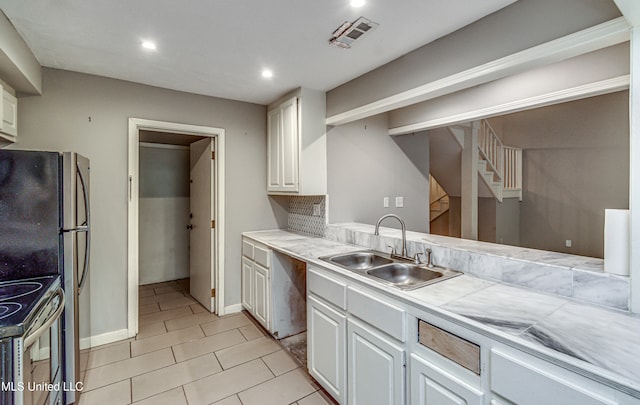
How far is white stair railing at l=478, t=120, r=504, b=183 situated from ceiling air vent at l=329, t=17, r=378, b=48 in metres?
3.86

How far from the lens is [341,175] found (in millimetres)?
3303

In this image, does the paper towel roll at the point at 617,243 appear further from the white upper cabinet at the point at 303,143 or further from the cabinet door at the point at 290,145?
the cabinet door at the point at 290,145

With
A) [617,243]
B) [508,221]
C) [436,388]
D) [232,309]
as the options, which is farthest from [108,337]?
[508,221]

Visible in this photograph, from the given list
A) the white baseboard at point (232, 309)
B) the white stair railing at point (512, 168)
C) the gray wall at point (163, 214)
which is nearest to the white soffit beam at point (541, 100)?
the white baseboard at point (232, 309)

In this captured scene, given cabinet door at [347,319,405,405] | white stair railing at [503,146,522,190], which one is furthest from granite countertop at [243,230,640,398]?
white stair railing at [503,146,522,190]

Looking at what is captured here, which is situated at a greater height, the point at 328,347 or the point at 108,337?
the point at 328,347

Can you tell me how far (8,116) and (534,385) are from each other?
136 inches

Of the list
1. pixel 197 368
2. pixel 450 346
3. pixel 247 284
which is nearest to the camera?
pixel 450 346

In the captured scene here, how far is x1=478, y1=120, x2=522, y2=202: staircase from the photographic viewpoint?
16.9 feet

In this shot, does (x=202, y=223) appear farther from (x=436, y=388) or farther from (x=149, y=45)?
(x=436, y=388)

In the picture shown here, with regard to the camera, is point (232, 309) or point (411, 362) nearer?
point (411, 362)

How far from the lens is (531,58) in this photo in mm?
1547

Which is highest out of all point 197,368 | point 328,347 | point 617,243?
point 617,243

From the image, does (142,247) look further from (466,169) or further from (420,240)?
(466,169)
